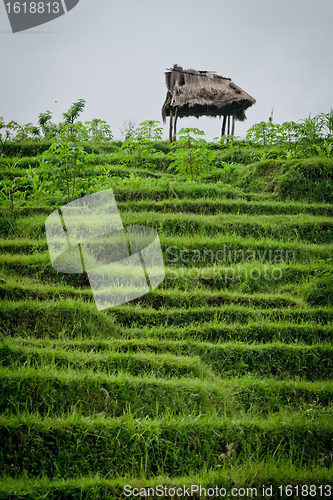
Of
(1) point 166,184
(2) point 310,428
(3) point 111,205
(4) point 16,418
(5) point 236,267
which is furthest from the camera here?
(1) point 166,184

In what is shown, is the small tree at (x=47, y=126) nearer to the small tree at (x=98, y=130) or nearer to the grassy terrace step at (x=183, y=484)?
the small tree at (x=98, y=130)

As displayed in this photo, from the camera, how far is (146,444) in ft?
9.22

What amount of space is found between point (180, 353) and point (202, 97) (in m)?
12.9

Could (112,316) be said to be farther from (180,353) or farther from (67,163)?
(67,163)

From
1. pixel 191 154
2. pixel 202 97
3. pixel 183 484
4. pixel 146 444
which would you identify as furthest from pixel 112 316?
pixel 202 97

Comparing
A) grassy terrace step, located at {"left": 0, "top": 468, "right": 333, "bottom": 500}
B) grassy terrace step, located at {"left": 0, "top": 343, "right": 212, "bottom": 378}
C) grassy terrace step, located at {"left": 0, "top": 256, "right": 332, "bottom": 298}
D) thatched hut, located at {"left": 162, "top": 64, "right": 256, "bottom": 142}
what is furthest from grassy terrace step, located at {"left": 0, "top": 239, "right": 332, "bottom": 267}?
thatched hut, located at {"left": 162, "top": 64, "right": 256, "bottom": 142}

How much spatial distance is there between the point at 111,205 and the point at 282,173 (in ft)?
15.9

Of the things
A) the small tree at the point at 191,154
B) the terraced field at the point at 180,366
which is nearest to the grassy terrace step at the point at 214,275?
the terraced field at the point at 180,366

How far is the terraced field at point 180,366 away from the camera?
269cm

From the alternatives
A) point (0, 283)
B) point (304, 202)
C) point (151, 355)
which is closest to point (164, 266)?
point (151, 355)

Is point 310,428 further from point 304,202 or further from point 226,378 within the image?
point 304,202

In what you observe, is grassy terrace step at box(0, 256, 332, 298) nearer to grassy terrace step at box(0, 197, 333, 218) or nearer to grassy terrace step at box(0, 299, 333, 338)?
grassy terrace step at box(0, 299, 333, 338)

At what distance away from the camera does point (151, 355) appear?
12.8 ft

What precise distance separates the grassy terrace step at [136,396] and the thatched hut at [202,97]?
12253mm
